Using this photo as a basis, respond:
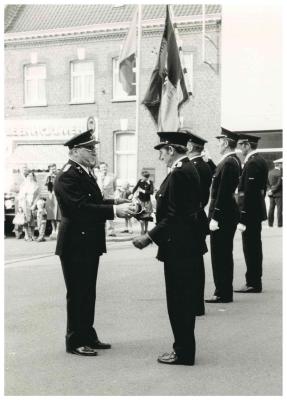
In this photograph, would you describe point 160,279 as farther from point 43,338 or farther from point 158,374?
point 158,374

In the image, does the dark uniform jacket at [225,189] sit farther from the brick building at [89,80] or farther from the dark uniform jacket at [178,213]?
the brick building at [89,80]

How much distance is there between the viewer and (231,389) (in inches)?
199

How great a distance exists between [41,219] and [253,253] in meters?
9.39

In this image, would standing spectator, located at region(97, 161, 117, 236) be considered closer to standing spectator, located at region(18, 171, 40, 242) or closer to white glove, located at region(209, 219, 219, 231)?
Answer: standing spectator, located at region(18, 171, 40, 242)

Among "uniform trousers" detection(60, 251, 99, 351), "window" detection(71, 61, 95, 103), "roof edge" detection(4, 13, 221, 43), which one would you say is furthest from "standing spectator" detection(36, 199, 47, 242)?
"roof edge" detection(4, 13, 221, 43)

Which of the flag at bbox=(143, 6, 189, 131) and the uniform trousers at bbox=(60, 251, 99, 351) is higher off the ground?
the flag at bbox=(143, 6, 189, 131)

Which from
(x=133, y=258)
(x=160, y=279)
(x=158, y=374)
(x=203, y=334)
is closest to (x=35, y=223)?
(x=133, y=258)

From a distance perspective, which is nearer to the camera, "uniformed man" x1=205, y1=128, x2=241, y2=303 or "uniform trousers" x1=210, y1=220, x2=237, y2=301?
"uniformed man" x1=205, y1=128, x2=241, y2=303

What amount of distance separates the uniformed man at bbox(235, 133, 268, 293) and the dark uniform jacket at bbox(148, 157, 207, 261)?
10.9 ft

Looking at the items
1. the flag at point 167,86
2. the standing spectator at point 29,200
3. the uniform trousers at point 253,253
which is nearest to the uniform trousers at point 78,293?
the uniform trousers at point 253,253

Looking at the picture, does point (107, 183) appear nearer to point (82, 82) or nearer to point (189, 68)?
point (189, 68)

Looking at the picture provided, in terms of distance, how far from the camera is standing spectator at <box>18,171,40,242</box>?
1775cm

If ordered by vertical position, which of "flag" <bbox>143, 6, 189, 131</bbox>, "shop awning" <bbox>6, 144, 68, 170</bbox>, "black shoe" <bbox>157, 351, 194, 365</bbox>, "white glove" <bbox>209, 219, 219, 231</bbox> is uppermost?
"flag" <bbox>143, 6, 189, 131</bbox>

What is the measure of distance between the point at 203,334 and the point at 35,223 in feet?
38.6
